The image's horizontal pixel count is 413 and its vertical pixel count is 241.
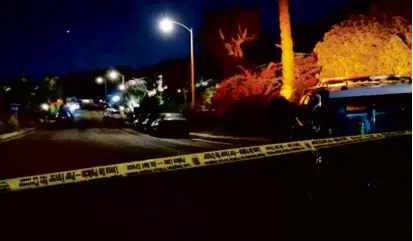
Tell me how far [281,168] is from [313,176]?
1668 mm

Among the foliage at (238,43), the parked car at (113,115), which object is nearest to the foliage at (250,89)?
the foliage at (238,43)

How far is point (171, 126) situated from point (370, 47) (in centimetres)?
1119

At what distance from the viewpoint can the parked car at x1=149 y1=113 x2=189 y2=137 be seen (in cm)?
2678

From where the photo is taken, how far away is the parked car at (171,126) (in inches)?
1054

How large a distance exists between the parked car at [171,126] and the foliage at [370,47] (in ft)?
27.9

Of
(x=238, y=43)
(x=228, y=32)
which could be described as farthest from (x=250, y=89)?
(x=228, y=32)

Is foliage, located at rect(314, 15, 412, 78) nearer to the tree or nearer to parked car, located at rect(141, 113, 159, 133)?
the tree

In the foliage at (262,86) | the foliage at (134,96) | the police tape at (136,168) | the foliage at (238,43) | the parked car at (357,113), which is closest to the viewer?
the police tape at (136,168)

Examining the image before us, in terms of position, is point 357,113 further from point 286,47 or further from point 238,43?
point 238,43

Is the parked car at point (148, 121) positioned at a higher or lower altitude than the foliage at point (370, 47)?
lower

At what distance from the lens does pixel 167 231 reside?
19.6 feet

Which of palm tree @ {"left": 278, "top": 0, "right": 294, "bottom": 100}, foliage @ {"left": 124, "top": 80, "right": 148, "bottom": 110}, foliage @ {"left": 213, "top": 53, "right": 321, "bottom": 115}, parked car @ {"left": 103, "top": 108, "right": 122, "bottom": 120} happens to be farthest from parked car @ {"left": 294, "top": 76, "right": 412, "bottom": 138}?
foliage @ {"left": 124, "top": 80, "right": 148, "bottom": 110}

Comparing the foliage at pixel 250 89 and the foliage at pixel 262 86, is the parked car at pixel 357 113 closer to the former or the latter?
the foliage at pixel 262 86

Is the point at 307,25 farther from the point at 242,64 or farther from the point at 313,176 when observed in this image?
the point at 313,176
